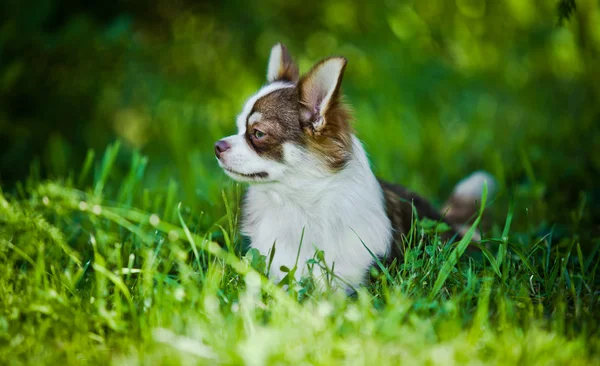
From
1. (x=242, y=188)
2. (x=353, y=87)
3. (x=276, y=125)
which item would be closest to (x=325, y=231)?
(x=276, y=125)

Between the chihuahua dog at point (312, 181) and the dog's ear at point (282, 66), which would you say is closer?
the chihuahua dog at point (312, 181)

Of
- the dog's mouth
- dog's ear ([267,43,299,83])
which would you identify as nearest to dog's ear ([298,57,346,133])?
the dog's mouth

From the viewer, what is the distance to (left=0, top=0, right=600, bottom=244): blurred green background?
441cm

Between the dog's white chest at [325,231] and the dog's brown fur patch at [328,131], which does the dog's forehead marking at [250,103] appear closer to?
the dog's brown fur patch at [328,131]

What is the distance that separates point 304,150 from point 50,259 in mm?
1287

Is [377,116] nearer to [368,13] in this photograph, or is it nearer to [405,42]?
[405,42]

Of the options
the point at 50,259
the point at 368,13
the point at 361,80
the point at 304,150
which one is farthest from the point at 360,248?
the point at 368,13

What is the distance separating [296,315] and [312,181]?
890 millimetres

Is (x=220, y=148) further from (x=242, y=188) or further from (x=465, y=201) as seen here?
(x=465, y=201)

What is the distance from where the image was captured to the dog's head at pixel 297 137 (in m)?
2.91

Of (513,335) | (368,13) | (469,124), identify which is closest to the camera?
(513,335)

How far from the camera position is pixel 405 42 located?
6918 millimetres

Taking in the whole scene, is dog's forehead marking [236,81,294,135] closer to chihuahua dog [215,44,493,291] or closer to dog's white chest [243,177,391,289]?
chihuahua dog [215,44,493,291]

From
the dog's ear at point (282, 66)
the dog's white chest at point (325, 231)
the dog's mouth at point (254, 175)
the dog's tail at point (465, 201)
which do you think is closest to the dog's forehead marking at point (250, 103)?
the dog's ear at point (282, 66)
